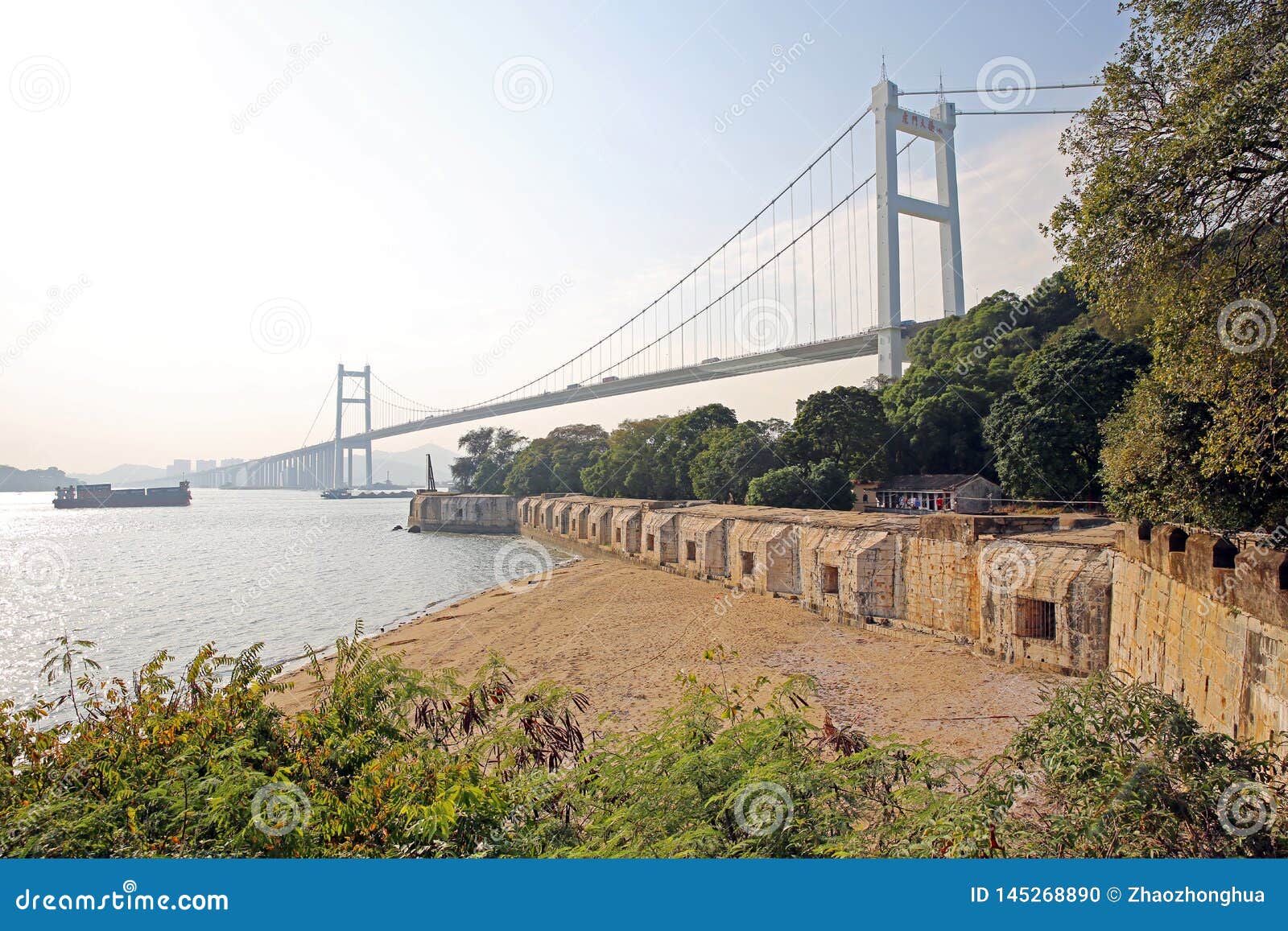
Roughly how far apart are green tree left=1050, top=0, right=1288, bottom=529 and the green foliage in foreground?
3.00m

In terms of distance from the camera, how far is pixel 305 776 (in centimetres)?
424

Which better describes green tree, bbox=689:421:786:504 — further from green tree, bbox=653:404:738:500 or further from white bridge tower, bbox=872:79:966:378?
white bridge tower, bbox=872:79:966:378

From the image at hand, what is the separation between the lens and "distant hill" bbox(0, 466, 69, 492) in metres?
142

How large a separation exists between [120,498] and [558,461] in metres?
76.2

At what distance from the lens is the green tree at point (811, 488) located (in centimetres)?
2698

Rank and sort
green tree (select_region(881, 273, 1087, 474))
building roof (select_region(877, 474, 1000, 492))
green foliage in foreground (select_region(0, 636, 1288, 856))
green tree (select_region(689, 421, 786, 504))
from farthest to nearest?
green tree (select_region(689, 421, 786, 504))
green tree (select_region(881, 273, 1087, 474))
building roof (select_region(877, 474, 1000, 492))
green foliage in foreground (select_region(0, 636, 1288, 856))

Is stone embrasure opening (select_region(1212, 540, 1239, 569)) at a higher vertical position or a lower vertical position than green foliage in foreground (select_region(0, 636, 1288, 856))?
higher

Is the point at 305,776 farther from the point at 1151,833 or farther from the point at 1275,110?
the point at 1275,110

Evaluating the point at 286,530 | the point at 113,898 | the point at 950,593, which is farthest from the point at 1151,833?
the point at 286,530

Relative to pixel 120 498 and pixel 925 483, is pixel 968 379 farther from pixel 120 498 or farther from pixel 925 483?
pixel 120 498

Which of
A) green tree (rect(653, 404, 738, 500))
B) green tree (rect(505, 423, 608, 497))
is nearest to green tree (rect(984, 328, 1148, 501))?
green tree (rect(653, 404, 738, 500))

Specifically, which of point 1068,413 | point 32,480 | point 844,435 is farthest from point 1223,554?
point 32,480

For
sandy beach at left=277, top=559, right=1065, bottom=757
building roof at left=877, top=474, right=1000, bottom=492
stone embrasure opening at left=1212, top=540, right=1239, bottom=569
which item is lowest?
sandy beach at left=277, top=559, right=1065, bottom=757

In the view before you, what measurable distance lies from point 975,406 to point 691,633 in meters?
17.5
